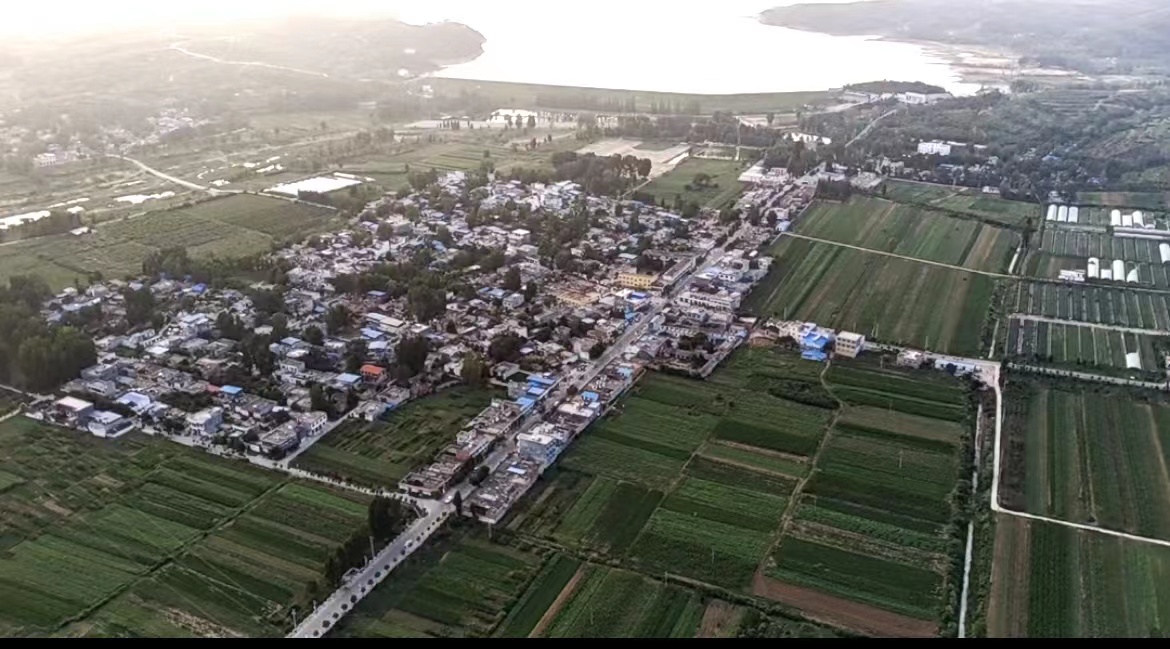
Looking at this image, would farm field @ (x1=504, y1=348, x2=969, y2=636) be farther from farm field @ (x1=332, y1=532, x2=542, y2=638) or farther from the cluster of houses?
farm field @ (x1=332, y1=532, x2=542, y2=638)

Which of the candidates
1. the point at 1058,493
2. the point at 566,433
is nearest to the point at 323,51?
the point at 566,433

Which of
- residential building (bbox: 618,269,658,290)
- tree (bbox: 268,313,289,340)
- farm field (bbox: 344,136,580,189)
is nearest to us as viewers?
tree (bbox: 268,313,289,340)

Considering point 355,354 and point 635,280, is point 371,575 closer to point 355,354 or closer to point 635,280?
point 355,354

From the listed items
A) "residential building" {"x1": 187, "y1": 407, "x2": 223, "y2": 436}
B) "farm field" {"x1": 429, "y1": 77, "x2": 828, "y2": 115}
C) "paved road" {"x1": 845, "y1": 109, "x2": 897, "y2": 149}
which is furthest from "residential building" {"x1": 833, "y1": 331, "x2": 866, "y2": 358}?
"farm field" {"x1": 429, "y1": 77, "x2": 828, "y2": 115}

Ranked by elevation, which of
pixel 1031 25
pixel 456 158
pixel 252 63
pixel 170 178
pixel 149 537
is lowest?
pixel 149 537

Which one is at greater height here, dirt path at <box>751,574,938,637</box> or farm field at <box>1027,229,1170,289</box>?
farm field at <box>1027,229,1170,289</box>

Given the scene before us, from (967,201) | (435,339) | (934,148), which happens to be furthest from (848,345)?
(934,148)

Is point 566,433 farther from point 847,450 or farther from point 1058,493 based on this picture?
point 1058,493
